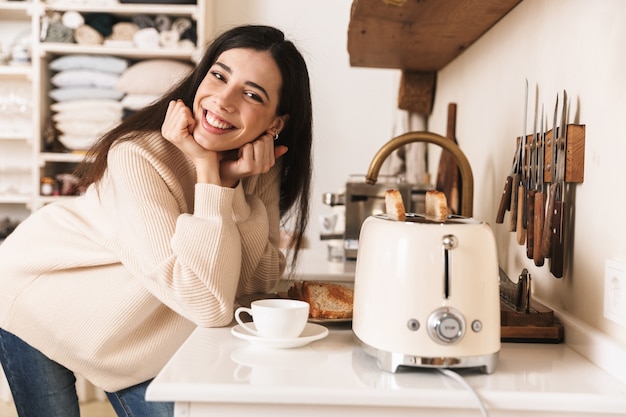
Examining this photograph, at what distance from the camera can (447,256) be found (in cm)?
81

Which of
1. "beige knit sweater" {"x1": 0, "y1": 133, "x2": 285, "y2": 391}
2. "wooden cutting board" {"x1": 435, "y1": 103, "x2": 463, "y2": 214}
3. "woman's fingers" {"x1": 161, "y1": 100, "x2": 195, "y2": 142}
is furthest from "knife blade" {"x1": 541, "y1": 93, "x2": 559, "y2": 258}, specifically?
"wooden cutting board" {"x1": 435, "y1": 103, "x2": 463, "y2": 214}

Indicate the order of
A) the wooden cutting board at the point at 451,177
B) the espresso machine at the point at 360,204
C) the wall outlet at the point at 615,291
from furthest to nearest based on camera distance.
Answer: the espresso machine at the point at 360,204, the wooden cutting board at the point at 451,177, the wall outlet at the point at 615,291

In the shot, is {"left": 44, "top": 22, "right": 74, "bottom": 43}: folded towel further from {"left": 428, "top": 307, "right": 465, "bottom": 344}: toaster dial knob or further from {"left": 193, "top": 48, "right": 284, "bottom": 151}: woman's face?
{"left": 428, "top": 307, "right": 465, "bottom": 344}: toaster dial knob

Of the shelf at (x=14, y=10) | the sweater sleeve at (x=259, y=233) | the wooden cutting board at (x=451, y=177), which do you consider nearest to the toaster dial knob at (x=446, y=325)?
the sweater sleeve at (x=259, y=233)

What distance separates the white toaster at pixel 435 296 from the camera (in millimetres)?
811

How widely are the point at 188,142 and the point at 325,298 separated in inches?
14.8

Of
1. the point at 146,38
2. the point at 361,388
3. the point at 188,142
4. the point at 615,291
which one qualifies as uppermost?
the point at 146,38

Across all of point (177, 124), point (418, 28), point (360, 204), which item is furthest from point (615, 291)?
point (360, 204)

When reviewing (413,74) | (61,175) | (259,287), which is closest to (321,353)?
(259,287)

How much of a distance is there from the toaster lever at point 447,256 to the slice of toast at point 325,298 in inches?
12.3

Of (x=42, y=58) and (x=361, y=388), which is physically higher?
(x=42, y=58)

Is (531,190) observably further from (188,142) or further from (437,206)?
(188,142)

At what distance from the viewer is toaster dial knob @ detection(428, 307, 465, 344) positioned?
0.81 m

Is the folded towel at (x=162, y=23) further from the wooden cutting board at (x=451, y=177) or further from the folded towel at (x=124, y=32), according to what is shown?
the wooden cutting board at (x=451, y=177)
